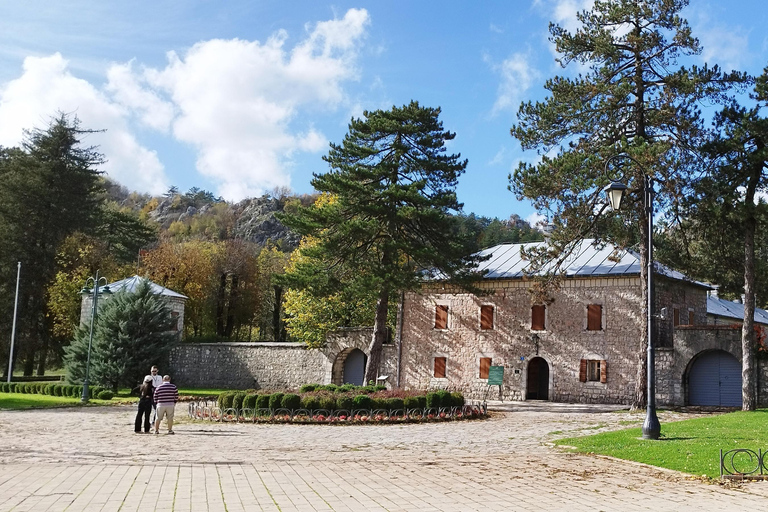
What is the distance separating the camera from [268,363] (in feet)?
116

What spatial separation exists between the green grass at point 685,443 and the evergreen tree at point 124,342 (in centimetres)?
2085

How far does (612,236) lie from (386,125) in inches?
366

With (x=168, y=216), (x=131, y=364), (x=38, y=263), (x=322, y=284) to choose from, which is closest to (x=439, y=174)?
(x=322, y=284)

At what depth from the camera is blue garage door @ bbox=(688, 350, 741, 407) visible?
82.8ft

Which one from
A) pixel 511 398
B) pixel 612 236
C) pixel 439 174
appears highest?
pixel 439 174

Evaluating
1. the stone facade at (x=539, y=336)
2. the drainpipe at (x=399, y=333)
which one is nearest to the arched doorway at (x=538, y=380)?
the stone facade at (x=539, y=336)

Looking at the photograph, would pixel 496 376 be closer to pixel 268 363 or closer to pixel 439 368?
pixel 439 368

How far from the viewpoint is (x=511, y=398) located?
95.8ft

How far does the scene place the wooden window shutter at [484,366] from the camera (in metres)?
29.9

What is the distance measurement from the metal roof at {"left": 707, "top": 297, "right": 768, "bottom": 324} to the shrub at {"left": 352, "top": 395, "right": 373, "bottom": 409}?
2075cm

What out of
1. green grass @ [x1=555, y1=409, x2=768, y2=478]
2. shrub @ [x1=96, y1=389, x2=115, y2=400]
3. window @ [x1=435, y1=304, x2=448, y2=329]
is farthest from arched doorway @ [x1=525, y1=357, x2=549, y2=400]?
shrub @ [x1=96, y1=389, x2=115, y2=400]

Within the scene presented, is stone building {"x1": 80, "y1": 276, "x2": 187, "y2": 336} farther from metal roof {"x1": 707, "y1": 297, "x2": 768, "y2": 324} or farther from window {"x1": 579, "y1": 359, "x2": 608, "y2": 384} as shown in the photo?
metal roof {"x1": 707, "y1": 297, "x2": 768, "y2": 324}

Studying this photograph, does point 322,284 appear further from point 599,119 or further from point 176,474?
point 176,474

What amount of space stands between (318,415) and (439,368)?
46.2 feet
